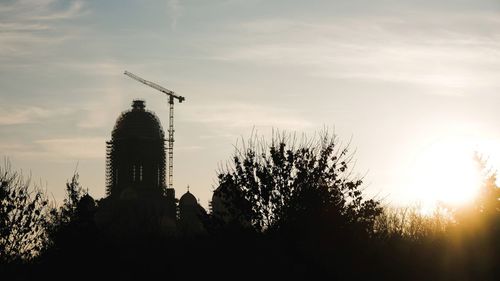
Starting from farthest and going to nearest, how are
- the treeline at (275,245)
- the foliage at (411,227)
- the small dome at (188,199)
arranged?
the small dome at (188,199)
the foliage at (411,227)
the treeline at (275,245)

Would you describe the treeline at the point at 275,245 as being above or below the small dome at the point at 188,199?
below

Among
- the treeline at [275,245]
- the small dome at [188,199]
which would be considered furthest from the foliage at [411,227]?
the small dome at [188,199]

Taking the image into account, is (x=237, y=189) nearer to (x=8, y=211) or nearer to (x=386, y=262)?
(x=386, y=262)

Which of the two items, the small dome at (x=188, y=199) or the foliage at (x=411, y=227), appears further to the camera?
the small dome at (x=188, y=199)

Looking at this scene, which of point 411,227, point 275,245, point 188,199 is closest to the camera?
point 275,245

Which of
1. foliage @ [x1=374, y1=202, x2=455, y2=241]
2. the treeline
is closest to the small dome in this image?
foliage @ [x1=374, y1=202, x2=455, y2=241]

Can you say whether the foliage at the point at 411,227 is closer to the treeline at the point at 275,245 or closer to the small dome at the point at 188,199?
the treeline at the point at 275,245

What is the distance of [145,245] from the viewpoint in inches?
1592

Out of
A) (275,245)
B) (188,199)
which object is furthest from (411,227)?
(188,199)

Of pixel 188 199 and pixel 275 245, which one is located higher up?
pixel 188 199

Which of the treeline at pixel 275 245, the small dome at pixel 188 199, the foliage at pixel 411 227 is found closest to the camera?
the treeline at pixel 275 245

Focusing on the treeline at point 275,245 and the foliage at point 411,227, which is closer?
the treeline at point 275,245

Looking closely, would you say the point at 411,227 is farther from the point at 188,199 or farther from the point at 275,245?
the point at 188,199

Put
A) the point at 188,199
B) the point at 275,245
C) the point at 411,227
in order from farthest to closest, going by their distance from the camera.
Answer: the point at 188,199
the point at 411,227
the point at 275,245
